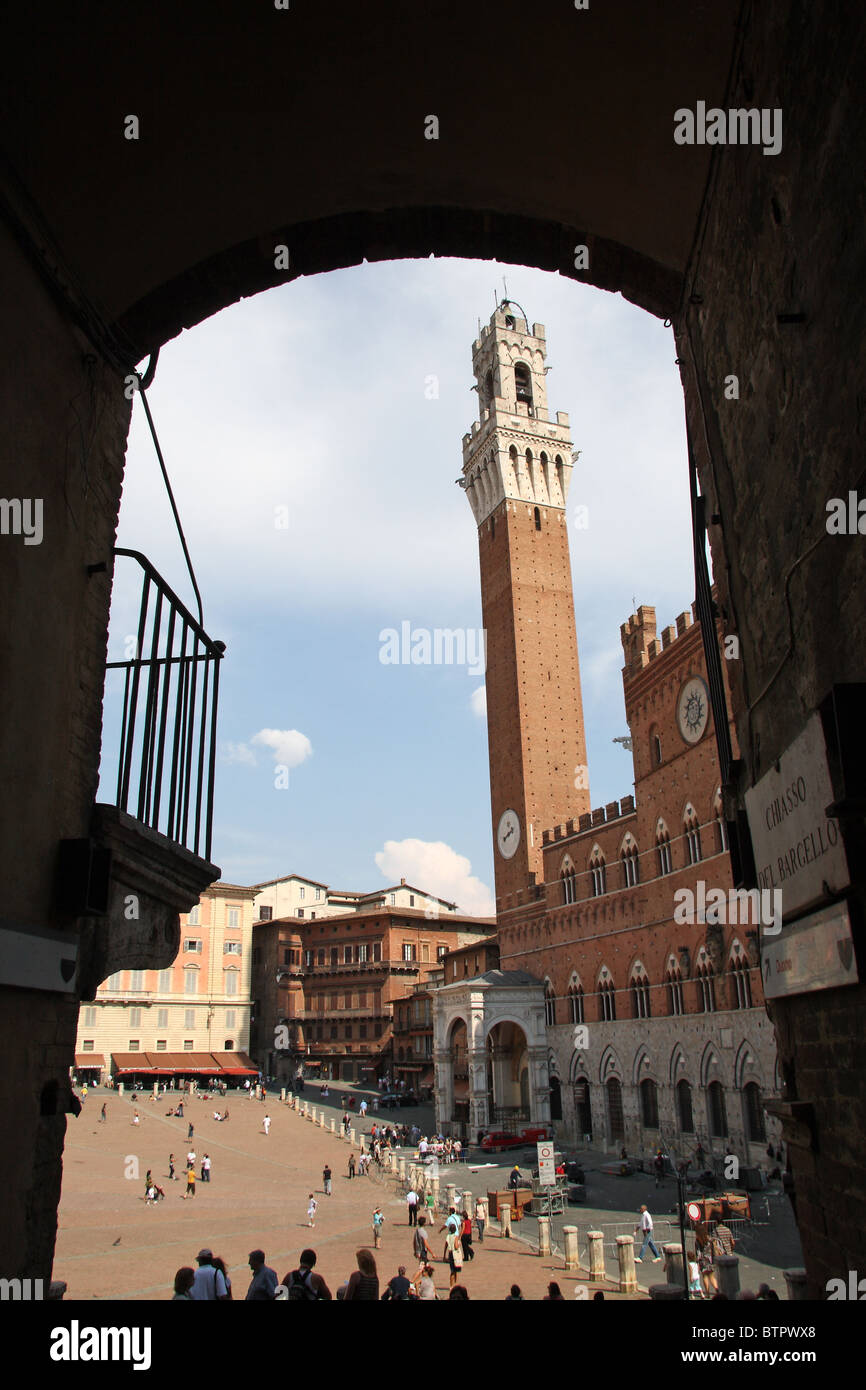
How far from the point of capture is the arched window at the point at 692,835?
3006cm

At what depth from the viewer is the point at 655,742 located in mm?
33688

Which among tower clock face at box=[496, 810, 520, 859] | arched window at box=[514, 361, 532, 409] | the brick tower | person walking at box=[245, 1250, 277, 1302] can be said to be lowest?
person walking at box=[245, 1250, 277, 1302]

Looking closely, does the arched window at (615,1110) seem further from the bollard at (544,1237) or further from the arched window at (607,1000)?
the bollard at (544,1237)

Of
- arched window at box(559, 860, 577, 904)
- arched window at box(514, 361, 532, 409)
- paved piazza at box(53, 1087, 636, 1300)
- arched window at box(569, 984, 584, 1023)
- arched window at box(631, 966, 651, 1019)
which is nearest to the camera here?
paved piazza at box(53, 1087, 636, 1300)

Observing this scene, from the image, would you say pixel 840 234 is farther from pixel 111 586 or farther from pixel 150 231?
pixel 111 586

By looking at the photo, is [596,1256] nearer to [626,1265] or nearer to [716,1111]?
[626,1265]

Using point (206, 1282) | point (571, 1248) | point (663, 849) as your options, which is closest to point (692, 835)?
point (663, 849)

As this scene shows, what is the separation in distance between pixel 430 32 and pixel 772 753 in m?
4.49

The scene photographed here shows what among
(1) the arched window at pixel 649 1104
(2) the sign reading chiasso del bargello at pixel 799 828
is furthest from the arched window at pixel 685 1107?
(2) the sign reading chiasso del bargello at pixel 799 828

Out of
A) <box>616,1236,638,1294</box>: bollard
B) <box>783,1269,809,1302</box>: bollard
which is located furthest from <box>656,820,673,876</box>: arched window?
<box>783,1269,809,1302</box>: bollard

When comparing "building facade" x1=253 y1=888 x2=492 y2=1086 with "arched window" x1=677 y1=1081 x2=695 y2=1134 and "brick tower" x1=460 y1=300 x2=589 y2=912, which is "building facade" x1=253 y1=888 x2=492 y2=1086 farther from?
"arched window" x1=677 y1=1081 x2=695 y2=1134

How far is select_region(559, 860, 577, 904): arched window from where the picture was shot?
38.8m

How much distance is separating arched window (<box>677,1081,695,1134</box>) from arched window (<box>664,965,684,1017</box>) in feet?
7.01

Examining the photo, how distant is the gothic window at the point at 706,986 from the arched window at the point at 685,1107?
2.76 meters
